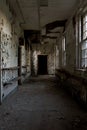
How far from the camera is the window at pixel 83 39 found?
5.53m

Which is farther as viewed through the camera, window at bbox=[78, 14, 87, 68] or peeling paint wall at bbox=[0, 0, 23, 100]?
window at bbox=[78, 14, 87, 68]

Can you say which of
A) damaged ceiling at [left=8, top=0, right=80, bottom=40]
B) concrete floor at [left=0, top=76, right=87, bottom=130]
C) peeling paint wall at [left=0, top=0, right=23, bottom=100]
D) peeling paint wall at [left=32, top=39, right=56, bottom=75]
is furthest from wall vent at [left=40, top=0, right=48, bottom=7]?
peeling paint wall at [left=32, top=39, right=56, bottom=75]

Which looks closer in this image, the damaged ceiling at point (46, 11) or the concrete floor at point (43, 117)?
the concrete floor at point (43, 117)

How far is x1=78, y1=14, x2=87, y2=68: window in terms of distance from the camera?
5534 millimetres

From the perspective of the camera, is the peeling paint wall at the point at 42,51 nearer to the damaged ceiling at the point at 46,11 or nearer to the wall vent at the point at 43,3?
the damaged ceiling at the point at 46,11

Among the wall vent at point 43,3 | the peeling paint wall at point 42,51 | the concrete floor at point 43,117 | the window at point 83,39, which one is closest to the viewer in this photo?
the concrete floor at point 43,117

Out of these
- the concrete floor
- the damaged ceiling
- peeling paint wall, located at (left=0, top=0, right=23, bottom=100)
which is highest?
the damaged ceiling

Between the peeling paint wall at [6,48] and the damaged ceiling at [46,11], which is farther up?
the damaged ceiling at [46,11]

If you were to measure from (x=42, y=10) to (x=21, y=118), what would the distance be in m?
4.41

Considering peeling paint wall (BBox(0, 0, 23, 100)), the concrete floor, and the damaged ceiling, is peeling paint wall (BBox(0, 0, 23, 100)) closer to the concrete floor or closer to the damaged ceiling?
the damaged ceiling

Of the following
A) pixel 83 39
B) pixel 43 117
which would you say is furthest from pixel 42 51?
pixel 43 117

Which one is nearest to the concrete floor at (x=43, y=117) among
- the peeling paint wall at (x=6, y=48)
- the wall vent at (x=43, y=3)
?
the peeling paint wall at (x=6, y=48)

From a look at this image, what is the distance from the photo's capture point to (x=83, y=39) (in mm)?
5676

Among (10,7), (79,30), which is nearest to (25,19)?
(10,7)
